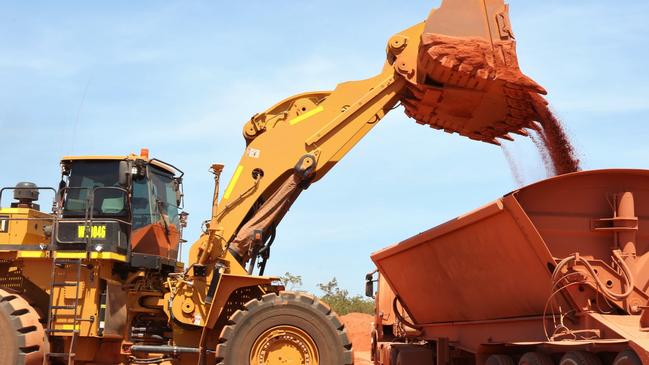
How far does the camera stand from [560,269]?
8.77 meters

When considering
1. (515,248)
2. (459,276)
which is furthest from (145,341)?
(515,248)

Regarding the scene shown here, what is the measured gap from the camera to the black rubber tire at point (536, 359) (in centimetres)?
893

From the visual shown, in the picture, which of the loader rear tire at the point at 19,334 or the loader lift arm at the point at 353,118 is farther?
the loader lift arm at the point at 353,118

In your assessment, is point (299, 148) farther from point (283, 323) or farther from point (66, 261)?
point (66, 261)

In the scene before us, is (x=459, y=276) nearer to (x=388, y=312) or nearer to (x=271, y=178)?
(x=271, y=178)

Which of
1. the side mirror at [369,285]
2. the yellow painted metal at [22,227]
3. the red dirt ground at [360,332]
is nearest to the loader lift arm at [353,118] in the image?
the yellow painted metal at [22,227]

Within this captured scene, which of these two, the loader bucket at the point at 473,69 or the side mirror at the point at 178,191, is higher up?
the loader bucket at the point at 473,69

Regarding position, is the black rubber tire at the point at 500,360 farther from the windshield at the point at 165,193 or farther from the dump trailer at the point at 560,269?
the windshield at the point at 165,193

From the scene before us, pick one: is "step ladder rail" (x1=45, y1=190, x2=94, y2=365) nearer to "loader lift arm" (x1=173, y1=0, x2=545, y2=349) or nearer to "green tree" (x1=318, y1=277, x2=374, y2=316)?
"loader lift arm" (x1=173, y1=0, x2=545, y2=349)

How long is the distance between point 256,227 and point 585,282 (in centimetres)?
471

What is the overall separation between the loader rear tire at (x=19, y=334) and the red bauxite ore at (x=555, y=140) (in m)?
7.44

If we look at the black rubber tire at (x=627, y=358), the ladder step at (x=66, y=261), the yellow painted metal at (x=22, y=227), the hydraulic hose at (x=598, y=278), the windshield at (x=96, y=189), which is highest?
the windshield at (x=96, y=189)

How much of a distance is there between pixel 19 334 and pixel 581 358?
22.6 ft

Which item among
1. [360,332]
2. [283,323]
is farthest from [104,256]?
[360,332]
